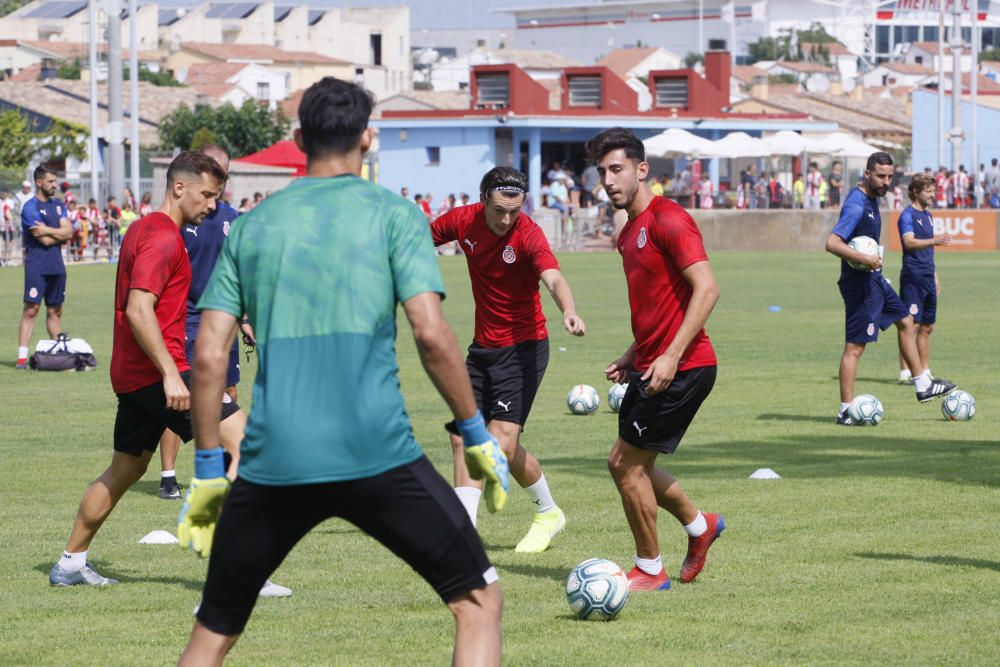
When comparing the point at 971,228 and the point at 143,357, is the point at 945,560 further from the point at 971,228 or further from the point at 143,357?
the point at 971,228

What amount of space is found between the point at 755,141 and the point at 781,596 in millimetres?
49480

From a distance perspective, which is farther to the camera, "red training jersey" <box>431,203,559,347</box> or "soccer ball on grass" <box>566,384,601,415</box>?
"soccer ball on grass" <box>566,384,601,415</box>

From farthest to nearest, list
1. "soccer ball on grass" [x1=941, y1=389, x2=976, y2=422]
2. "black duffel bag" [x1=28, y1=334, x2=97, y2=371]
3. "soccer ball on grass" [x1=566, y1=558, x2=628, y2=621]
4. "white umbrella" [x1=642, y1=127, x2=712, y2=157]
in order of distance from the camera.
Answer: "white umbrella" [x1=642, y1=127, x2=712, y2=157], "black duffel bag" [x1=28, y1=334, x2=97, y2=371], "soccer ball on grass" [x1=941, y1=389, x2=976, y2=422], "soccer ball on grass" [x1=566, y1=558, x2=628, y2=621]

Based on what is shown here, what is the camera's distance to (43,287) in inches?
721

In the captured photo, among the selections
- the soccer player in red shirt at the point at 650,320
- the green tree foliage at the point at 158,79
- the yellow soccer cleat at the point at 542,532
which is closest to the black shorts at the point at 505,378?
the yellow soccer cleat at the point at 542,532

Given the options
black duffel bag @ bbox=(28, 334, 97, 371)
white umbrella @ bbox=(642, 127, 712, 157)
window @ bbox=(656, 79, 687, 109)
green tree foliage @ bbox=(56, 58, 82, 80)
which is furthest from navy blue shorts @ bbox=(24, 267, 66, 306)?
green tree foliage @ bbox=(56, 58, 82, 80)

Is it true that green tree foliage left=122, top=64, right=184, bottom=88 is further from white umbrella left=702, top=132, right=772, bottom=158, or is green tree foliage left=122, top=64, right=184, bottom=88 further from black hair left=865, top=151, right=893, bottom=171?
black hair left=865, top=151, right=893, bottom=171

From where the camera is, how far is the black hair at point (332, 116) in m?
4.62

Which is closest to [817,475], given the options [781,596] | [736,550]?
[736,550]

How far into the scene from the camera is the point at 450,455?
12250mm

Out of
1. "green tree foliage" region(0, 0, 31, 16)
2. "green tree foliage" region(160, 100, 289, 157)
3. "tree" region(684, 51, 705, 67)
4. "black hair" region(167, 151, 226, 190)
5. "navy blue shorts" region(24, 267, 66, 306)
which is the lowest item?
"navy blue shorts" region(24, 267, 66, 306)

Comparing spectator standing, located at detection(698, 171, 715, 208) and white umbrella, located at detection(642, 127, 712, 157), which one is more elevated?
white umbrella, located at detection(642, 127, 712, 157)

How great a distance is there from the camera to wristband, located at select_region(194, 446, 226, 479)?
4785 millimetres

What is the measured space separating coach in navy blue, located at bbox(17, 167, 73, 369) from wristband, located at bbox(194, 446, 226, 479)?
13.2 meters
